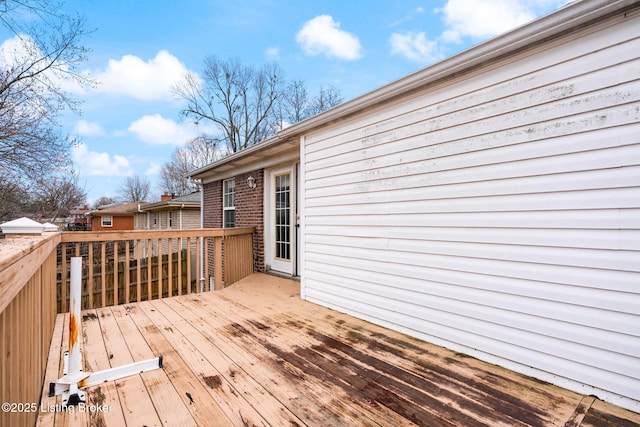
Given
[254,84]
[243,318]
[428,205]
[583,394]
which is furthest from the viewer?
[254,84]

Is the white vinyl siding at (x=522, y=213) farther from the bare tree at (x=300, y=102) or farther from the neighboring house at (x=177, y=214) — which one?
the bare tree at (x=300, y=102)

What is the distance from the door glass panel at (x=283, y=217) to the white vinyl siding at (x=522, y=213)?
2.33 metres

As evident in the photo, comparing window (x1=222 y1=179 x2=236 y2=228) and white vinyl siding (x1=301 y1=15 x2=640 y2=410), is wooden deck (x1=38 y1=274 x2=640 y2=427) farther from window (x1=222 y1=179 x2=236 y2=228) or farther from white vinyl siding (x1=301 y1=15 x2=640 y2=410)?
window (x1=222 y1=179 x2=236 y2=228)

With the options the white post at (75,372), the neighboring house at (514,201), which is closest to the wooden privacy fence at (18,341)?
the white post at (75,372)

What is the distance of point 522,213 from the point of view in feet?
7.61

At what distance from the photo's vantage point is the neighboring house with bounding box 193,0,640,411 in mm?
1923

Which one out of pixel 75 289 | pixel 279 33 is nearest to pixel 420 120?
pixel 75 289

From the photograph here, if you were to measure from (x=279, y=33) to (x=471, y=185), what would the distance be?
1409 centimetres

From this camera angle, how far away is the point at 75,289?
2092 mm

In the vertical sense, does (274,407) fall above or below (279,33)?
below

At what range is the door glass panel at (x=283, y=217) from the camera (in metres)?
5.61

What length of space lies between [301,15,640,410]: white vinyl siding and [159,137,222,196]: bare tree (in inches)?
790

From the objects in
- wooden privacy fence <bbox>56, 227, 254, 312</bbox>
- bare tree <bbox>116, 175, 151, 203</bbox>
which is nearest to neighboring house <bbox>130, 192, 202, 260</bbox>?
wooden privacy fence <bbox>56, 227, 254, 312</bbox>

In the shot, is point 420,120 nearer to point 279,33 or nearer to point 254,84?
point 279,33
